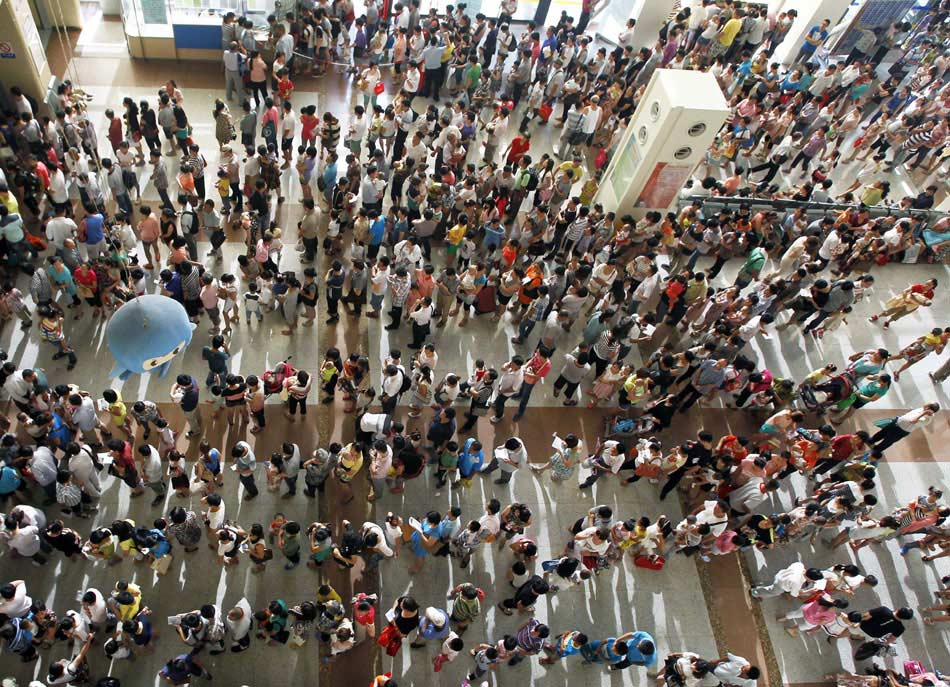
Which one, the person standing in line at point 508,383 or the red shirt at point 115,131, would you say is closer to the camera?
the person standing in line at point 508,383

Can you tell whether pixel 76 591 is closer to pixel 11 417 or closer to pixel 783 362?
pixel 11 417

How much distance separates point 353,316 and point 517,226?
3.15 metres

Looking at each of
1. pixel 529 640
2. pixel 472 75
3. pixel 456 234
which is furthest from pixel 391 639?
pixel 472 75

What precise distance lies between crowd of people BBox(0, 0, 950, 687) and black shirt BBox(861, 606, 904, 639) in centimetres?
5

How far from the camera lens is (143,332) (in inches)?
190

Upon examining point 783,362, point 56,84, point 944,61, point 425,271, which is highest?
point 944,61

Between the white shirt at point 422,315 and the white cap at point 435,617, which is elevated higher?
the white shirt at point 422,315

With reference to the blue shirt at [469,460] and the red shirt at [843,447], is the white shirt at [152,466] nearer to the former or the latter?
the blue shirt at [469,460]

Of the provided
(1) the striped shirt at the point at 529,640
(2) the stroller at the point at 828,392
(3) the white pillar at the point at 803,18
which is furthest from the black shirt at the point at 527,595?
(3) the white pillar at the point at 803,18

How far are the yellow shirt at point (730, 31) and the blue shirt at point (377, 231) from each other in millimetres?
10626

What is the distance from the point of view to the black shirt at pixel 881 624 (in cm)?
760

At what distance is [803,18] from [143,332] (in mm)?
18546

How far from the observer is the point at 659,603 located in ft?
27.7

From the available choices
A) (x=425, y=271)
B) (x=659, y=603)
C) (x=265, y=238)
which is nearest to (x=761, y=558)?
(x=659, y=603)
